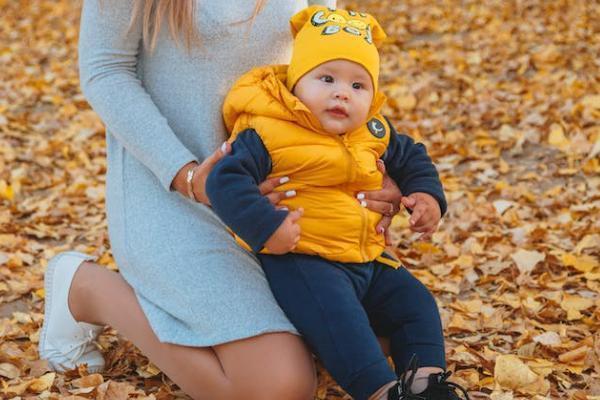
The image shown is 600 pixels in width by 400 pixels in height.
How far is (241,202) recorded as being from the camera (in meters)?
1.95

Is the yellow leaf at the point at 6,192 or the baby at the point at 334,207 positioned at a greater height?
the baby at the point at 334,207

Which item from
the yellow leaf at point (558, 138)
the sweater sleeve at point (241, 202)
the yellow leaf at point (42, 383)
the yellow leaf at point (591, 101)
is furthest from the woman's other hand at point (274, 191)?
the yellow leaf at point (591, 101)

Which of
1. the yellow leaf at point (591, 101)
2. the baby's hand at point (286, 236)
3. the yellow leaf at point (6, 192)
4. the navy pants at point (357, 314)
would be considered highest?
the baby's hand at point (286, 236)

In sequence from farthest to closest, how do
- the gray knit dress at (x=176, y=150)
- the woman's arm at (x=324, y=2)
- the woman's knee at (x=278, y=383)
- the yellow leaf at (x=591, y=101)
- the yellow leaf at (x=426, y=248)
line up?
1. the yellow leaf at (x=591, y=101)
2. the yellow leaf at (x=426, y=248)
3. the woman's arm at (x=324, y=2)
4. the gray knit dress at (x=176, y=150)
5. the woman's knee at (x=278, y=383)

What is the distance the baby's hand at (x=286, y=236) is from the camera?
1982mm

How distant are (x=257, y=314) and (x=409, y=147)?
2.16 ft

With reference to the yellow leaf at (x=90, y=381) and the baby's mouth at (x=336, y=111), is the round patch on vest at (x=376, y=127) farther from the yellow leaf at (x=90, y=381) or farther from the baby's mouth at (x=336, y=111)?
the yellow leaf at (x=90, y=381)

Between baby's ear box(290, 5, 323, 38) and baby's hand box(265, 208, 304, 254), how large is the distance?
608mm

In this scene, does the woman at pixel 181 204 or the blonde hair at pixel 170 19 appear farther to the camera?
the blonde hair at pixel 170 19

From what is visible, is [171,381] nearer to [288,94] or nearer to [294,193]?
[294,193]

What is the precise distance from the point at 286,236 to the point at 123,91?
661 millimetres

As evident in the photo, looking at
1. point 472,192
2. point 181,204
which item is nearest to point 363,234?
point 181,204

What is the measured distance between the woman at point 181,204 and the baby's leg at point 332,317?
65mm

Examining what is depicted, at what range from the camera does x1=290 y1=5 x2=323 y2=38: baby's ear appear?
7.63ft
